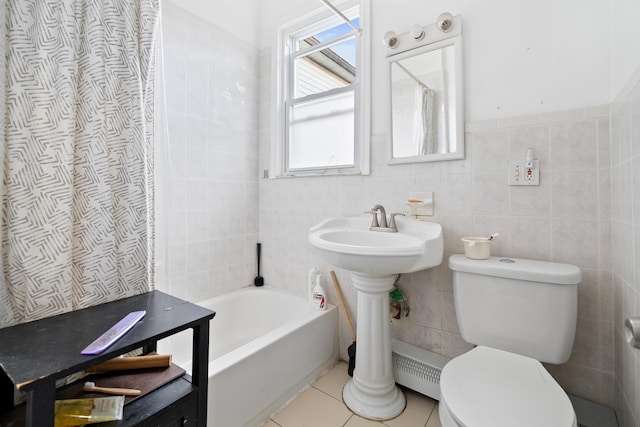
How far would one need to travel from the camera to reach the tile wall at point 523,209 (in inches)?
45.0

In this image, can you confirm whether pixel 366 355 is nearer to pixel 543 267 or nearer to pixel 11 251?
pixel 543 267

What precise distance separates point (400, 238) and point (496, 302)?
470mm

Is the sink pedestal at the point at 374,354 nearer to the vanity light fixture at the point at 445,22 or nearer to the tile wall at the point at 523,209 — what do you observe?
the tile wall at the point at 523,209

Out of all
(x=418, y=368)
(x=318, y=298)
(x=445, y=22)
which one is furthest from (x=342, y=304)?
(x=445, y=22)

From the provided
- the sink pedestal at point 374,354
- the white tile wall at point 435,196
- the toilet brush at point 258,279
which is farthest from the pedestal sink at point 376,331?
the toilet brush at point 258,279

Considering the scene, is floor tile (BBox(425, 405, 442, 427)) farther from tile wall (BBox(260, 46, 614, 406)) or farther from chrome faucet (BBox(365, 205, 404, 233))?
chrome faucet (BBox(365, 205, 404, 233))

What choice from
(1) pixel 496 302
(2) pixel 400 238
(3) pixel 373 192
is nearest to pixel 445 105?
(3) pixel 373 192

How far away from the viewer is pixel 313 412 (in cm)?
139

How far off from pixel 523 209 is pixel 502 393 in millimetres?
784

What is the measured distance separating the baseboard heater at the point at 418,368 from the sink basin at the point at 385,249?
556 mm

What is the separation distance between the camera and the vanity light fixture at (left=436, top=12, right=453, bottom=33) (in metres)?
1.38

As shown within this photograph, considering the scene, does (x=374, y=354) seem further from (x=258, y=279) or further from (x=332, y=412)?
(x=258, y=279)

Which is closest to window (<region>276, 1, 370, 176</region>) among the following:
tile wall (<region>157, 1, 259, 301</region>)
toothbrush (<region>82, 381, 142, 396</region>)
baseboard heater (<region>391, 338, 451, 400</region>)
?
tile wall (<region>157, 1, 259, 301</region>)

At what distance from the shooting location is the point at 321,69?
2.08m
